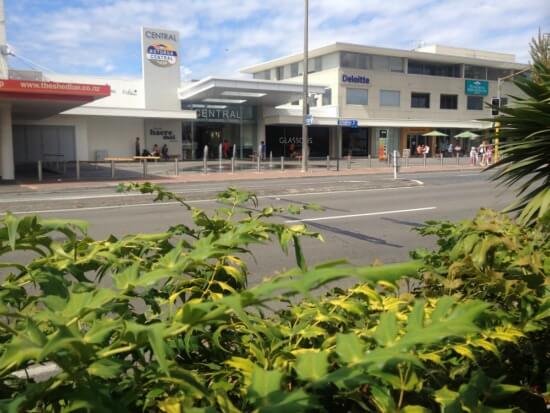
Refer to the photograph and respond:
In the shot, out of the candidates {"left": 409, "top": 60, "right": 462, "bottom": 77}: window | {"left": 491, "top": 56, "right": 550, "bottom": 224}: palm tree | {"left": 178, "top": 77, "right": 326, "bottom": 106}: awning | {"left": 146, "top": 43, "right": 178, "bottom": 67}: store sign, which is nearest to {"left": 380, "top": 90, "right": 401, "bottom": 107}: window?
{"left": 409, "top": 60, "right": 462, "bottom": 77}: window

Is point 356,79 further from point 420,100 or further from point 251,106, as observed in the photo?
point 251,106

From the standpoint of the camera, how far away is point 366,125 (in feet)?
162

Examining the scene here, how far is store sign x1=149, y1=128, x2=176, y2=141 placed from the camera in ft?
134

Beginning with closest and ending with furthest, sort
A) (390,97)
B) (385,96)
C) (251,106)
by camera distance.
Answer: (251,106) < (385,96) < (390,97)

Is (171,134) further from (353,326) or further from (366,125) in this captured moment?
(353,326)

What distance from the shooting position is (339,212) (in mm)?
12562

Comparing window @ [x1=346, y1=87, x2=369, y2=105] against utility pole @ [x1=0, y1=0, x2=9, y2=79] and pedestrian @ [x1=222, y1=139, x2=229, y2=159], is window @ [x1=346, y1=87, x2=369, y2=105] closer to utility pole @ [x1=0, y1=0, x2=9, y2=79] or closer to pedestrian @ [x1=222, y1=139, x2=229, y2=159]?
pedestrian @ [x1=222, y1=139, x2=229, y2=159]

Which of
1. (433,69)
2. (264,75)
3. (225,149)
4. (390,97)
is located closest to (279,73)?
(264,75)

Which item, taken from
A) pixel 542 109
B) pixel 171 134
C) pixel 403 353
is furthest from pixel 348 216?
pixel 171 134

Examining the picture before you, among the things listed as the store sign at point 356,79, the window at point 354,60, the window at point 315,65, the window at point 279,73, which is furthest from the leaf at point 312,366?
the window at point 279,73

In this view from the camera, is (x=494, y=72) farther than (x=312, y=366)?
Yes

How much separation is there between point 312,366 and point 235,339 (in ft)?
1.48

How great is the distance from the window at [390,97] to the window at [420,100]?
2.38 metres

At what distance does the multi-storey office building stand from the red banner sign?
22.9 metres
